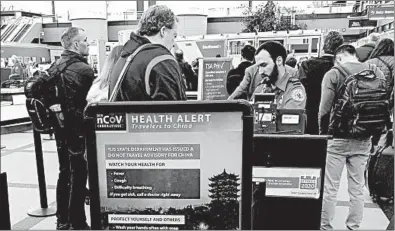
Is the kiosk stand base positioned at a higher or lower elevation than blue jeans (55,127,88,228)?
lower

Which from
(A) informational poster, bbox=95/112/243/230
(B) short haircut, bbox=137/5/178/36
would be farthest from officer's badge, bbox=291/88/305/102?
(A) informational poster, bbox=95/112/243/230

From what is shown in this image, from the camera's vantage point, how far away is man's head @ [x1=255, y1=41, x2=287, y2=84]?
7.24ft

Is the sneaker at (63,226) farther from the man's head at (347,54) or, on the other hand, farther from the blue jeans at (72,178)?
the man's head at (347,54)

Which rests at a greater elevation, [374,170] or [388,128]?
[388,128]

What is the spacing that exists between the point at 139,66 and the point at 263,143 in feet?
2.10

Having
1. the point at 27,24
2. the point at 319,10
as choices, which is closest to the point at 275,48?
the point at 319,10

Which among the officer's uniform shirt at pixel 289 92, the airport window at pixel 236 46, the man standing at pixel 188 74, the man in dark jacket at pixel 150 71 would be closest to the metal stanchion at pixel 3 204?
the man in dark jacket at pixel 150 71

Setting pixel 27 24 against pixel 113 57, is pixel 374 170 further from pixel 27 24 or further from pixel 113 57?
pixel 27 24

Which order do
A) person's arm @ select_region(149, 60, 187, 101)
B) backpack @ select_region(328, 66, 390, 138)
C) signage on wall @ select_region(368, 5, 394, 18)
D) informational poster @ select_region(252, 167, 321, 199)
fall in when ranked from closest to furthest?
informational poster @ select_region(252, 167, 321, 199)
person's arm @ select_region(149, 60, 187, 101)
backpack @ select_region(328, 66, 390, 138)
signage on wall @ select_region(368, 5, 394, 18)

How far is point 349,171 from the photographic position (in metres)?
2.63

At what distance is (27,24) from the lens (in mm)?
21844

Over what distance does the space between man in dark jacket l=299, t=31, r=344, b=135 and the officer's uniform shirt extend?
4.11 feet

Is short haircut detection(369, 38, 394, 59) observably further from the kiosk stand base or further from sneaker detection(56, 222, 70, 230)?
the kiosk stand base

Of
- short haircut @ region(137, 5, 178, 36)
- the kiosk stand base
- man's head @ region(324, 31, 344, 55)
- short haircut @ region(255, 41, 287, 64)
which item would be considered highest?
short haircut @ region(137, 5, 178, 36)
